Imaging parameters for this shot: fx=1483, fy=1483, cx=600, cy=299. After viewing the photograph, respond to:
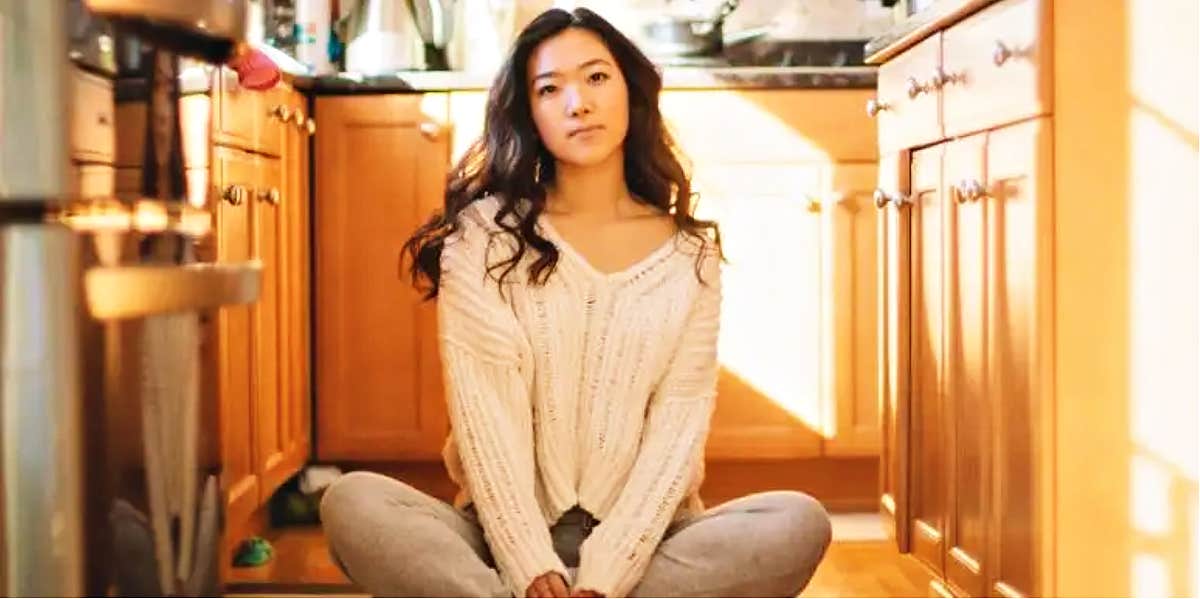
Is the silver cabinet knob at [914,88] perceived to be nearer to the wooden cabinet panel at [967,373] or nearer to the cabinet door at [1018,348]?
the wooden cabinet panel at [967,373]

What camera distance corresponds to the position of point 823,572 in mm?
2502

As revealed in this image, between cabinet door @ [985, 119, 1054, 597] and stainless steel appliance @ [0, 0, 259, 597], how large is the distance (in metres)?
1.07

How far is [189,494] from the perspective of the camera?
895mm

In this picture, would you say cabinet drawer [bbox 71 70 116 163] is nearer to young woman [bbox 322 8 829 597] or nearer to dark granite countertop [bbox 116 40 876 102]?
young woman [bbox 322 8 829 597]

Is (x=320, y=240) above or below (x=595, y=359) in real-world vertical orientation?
above

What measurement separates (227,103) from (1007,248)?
1.14m

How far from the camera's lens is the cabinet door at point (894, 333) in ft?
7.52

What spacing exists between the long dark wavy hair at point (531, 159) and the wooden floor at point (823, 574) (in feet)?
2.54

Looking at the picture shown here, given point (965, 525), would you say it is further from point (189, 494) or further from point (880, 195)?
point (189, 494)

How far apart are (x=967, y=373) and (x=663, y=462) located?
56 cm

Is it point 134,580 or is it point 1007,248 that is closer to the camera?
point 134,580

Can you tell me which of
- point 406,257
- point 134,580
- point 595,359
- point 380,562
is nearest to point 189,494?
point 134,580

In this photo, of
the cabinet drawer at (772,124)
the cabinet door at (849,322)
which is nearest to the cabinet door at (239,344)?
the cabinet drawer at (772,124)

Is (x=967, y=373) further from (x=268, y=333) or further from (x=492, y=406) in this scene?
(x=268, y=333)
